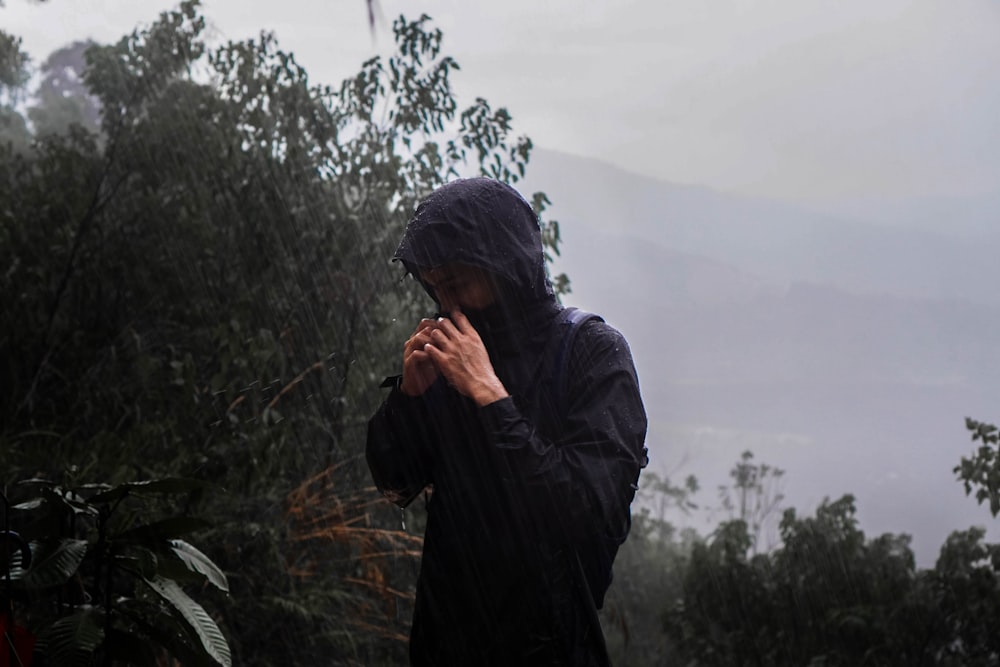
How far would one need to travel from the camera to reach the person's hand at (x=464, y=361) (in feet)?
4.42

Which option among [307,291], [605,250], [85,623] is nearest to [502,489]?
[85,623]

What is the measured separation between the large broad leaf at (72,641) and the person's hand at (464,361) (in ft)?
2.48

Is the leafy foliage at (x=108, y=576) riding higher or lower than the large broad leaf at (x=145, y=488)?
lower

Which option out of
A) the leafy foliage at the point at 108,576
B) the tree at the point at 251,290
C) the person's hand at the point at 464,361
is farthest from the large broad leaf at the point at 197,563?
the tree at the point at 251,290

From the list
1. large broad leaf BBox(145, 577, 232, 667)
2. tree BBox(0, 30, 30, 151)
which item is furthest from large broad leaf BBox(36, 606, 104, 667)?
tree BBox(0, 30, 30, 151)

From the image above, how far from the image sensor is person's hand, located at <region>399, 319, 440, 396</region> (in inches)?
56.5

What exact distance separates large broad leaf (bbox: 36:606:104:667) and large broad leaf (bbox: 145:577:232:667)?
4.6 inches

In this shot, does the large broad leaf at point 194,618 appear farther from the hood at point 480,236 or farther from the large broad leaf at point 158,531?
the hood at point 480,236

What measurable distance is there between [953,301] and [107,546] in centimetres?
6780

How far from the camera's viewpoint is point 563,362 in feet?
4.76

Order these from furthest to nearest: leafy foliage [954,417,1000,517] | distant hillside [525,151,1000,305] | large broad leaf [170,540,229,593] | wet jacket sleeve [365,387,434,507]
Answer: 1. distant hillside [525,151,1000,305]
2. leafy foliage [954,417,1000,517]
3. large broad leaf [170,540,229,593]
4. wet jacket sleeve [365,387,434,507]

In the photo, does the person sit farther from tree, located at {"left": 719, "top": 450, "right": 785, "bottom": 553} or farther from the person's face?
tree, located at {"left": 719, "top": 450, "right": 785, "bottom": 553}

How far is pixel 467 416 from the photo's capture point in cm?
149

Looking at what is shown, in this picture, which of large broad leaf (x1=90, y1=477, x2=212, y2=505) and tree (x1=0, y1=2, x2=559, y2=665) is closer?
large broad leaf (x1=90, y1=477, x2=212, y2=505)
